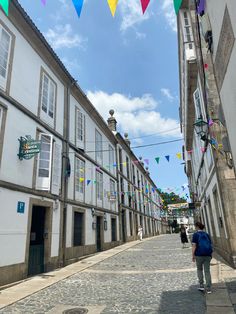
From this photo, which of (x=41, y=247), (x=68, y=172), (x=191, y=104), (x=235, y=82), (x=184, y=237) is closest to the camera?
(x=235, y=82)

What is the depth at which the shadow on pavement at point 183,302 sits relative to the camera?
4.84 meters

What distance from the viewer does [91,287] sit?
7238mm

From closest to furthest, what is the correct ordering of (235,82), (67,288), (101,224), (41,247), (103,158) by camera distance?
(235,82) < (67,288) < (41,247) < (101,224) < (103,158)

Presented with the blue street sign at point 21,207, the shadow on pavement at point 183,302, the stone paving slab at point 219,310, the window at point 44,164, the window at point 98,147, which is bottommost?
the shadow on pavement at point 183,302

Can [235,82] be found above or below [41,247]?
above

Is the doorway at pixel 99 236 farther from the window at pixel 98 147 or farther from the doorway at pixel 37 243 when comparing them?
the doorway at pixel 37 243

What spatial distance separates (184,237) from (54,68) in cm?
1281

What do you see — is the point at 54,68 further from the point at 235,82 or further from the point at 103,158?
the point at 235,82

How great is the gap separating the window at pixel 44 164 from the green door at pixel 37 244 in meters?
1.60

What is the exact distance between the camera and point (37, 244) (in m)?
10.4

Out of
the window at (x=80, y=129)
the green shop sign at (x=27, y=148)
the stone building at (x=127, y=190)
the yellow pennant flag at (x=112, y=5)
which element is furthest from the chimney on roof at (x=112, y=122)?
the yellow pennant flag at (x=112, y=5)

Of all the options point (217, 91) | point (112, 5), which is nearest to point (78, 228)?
point (217, 91)

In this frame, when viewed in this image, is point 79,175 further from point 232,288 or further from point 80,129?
point 232,288

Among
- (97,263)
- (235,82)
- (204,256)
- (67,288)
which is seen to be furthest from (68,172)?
(235,82)
